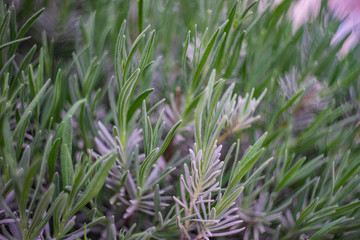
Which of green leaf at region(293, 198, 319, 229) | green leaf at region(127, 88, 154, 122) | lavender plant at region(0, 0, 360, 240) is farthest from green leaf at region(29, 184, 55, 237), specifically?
green leaf at region(293, 198, 319, 229)

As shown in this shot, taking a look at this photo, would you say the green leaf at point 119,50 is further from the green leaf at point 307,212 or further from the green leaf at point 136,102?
the green leaf at point 307,212

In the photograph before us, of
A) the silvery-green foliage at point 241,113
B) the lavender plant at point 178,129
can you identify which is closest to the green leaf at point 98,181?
the lavender plant at point 178,129

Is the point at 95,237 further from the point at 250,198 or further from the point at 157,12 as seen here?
the point at 157,12

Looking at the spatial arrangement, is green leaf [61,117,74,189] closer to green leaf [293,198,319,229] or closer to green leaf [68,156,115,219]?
green leaf [68,156,115,219]

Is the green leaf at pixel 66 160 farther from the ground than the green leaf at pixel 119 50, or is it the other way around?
the green leaf at pixel 119 50

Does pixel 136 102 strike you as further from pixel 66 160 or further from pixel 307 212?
pixel 307 212

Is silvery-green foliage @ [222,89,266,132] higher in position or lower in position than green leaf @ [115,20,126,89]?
lower

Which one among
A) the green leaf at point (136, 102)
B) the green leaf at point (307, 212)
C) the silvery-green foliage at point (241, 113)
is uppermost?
the green leaf at point (136, 102)

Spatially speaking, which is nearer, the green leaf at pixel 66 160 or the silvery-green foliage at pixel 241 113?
the green leaf at pixel 66 160

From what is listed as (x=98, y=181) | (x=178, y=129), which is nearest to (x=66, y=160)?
(x=98, y=181)
